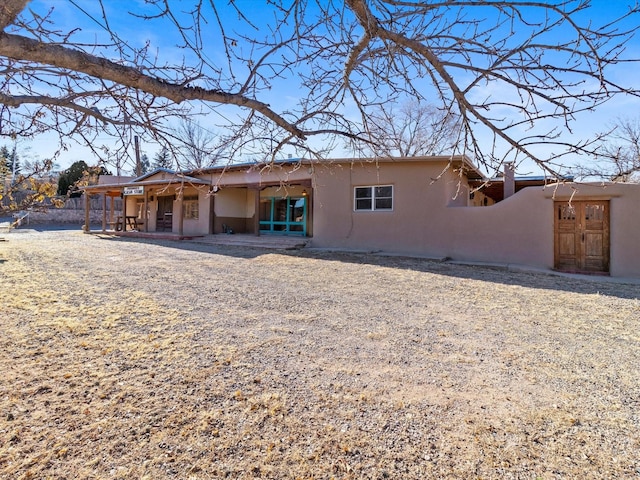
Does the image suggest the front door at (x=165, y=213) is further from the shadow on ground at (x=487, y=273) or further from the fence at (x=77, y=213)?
the fence at (x=77, y=213)

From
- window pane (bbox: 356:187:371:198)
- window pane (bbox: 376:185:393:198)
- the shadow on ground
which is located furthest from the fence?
window pane (bbox: 376:185:393:198)

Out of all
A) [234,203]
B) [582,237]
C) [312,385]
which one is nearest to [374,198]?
[582,237]

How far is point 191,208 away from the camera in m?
18.1

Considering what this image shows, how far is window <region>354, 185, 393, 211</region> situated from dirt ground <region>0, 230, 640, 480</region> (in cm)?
633

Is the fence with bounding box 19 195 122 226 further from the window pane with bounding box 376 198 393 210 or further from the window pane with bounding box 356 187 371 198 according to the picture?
the window pane with bounding box 376 198 393 210

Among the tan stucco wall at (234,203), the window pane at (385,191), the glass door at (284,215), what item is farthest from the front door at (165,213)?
the window pane at (385,191)

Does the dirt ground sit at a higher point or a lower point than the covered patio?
lower

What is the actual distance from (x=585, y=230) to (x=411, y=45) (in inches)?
390

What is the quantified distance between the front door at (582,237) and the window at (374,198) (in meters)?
4.91

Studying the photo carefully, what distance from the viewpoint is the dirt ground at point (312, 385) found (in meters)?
2.13

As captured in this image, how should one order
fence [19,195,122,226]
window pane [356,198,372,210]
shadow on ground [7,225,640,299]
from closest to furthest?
shadow on ground [7,225,640,299]
window pane [356,198,372,210]
fence [19,195,122,226]

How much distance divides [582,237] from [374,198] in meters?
6.20

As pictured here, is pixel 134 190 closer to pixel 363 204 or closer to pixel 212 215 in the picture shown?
pixel 212 215

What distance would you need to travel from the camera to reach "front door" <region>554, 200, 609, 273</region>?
955 cm
